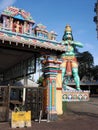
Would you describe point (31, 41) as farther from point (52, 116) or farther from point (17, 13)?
point (17, 13)

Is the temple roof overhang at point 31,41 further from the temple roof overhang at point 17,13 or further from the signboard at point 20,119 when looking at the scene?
the temple roof overhang at point 17,13

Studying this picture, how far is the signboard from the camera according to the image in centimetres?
1046

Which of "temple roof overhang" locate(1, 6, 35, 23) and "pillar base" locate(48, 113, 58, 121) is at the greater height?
"temple roof overhang" locate(1, 6, 35, 23)

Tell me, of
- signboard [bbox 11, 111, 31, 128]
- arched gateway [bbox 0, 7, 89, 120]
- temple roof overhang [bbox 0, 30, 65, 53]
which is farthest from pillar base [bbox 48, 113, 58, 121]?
temple roof overhang [bbox 0, 30, 65, 53]

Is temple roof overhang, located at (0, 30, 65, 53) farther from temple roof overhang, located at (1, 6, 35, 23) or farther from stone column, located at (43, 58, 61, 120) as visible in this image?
temple roof overhang, located at (1, 6, 35, 23)

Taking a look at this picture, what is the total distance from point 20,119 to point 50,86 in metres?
3.34

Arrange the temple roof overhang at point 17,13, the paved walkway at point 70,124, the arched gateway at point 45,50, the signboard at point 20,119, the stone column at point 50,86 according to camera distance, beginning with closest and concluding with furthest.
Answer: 1. the paved walkway at point 70,124
2. the signboard at point 20,119
3. the arched gateway at point 45,50
4. the stone column at point 50,86
5. the temple roof overhang at point 17,13

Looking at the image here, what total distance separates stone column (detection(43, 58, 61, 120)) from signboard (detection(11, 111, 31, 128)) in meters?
2.26

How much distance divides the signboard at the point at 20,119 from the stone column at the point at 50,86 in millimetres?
2259

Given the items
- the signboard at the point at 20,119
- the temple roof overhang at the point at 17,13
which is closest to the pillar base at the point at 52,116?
the signboard at the point at 20,119

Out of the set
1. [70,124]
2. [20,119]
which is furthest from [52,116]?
[20,119]

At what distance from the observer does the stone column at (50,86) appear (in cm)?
1291

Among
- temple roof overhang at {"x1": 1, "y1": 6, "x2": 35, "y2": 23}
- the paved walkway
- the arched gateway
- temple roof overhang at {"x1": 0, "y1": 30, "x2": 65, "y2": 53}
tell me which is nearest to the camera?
the paved walkway

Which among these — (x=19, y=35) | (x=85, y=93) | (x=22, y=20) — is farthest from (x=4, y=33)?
(x=85, y=93)
